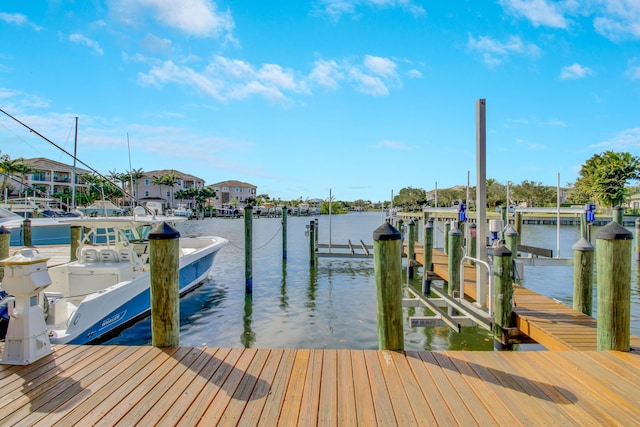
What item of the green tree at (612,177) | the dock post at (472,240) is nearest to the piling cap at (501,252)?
the dock post at (472,240)

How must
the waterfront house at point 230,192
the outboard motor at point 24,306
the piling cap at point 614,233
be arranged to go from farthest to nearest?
1. the waterfront house at point 230,192
2. the piling cap at point 614,233
3. the outboard motor at point 24,306

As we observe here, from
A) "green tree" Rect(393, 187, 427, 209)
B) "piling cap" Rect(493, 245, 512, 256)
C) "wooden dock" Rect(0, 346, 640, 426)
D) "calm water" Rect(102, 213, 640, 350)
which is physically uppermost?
"green tree" Rect(393, 187, 427, 209)

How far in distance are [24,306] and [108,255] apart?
5.09 m

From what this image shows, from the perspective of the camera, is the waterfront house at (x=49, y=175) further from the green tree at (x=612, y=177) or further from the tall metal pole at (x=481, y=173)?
the green tree at (x=612, y=177)

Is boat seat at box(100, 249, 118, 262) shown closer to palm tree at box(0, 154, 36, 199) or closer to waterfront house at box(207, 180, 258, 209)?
palm tree at box(0, 154, 36, 199)

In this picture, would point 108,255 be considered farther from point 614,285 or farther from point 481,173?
point 614,285

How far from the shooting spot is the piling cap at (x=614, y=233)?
4.05 meters

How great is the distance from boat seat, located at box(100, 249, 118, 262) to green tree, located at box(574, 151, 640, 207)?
2562 inches

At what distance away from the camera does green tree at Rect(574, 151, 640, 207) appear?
5444 centimetres

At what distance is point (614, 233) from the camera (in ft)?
13.4

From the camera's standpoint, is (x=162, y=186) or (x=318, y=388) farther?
(x=162, y=186)

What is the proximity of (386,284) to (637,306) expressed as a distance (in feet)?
33.2

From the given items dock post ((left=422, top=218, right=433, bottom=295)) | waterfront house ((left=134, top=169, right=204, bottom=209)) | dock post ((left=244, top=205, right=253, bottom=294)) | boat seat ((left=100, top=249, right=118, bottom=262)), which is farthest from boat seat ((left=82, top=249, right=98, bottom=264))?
waterfront house ((left=134, top=169, right=204, bottom=209))

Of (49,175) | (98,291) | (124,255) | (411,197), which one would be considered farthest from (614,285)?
(411,197)
